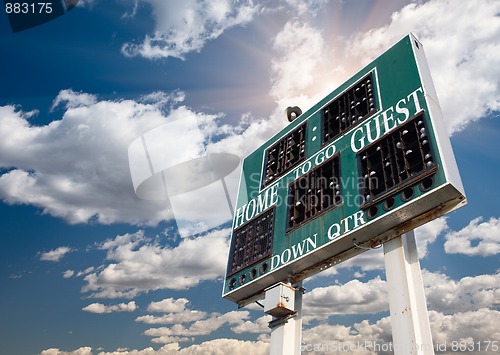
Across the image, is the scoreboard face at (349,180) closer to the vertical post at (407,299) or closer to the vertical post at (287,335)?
the vertical post at (407,299)

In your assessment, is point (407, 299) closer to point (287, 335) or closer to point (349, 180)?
point (349, 180)

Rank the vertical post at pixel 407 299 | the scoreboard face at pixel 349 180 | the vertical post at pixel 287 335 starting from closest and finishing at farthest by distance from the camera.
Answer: the vertical post at pixel 407 299, the scoreboard face at pixel 349 180, the vertical post at pixel 287 335

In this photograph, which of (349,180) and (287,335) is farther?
(287,335)

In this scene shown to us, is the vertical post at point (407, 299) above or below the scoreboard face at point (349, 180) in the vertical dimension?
below

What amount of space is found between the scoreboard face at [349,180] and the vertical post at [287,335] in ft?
3.96

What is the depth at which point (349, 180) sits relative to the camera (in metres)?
11.1

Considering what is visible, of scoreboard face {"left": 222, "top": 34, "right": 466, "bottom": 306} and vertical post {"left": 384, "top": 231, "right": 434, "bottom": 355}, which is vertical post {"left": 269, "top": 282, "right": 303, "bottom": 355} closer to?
scoreboard face {"left": 222, "top": 34, "right": 466, "bottom": 306}

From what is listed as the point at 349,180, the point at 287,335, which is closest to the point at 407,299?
the point at 349,180

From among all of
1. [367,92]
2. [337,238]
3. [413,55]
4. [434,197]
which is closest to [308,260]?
[337,238]

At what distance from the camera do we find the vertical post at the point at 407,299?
324 inches

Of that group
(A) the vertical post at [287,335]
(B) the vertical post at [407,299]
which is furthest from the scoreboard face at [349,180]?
(A) the vertical post at [287,335]

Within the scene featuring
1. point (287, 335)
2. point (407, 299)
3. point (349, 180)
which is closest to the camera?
point (407, 299)

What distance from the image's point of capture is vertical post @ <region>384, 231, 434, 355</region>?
8.24 meters

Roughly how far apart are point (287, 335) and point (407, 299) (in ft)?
14.3
